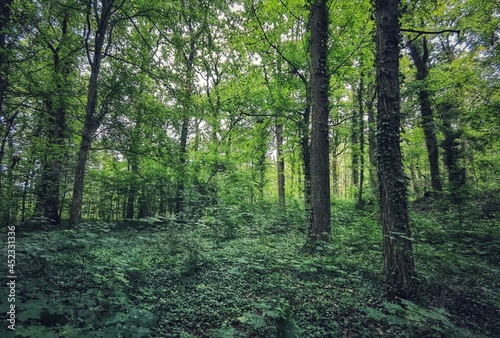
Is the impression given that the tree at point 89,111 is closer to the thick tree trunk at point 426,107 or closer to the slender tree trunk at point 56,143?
the slender tree trunk at point 56,143

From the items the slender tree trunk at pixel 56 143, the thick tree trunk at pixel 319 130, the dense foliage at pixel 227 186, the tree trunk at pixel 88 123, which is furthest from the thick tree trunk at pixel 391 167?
the slender tree trunk at pixel 56 143

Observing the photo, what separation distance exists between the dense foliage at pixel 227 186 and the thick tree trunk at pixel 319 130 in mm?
44

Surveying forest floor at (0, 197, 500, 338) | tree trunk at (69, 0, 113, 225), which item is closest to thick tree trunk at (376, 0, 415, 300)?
forest floor at (0, 197, 500, 338)

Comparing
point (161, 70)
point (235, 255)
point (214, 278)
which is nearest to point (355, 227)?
point (235, 255)

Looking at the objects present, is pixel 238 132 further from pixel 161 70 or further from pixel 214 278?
pixel 214 278

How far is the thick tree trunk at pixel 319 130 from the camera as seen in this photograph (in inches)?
246

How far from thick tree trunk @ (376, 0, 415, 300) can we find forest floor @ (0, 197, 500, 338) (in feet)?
1.30

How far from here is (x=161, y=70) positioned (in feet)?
25.6

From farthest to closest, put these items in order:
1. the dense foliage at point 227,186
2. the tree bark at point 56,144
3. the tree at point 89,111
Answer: the tree bark at point 56,144 < the tree at point 89,111 < the dense foliage at point 227,186

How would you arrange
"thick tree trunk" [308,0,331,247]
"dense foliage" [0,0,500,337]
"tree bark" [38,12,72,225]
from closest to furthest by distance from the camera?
"dense foliage" [0,0,500,337], "thick tree trunk" [308,0,331,247], "tree bark" [38,12,72,225]

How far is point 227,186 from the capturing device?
12.3 meters

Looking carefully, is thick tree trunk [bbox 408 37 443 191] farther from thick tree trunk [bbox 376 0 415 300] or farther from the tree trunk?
the tree trunk

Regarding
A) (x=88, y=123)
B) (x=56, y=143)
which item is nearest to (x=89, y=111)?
(x=88, y=123)

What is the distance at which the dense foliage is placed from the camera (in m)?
3.39
